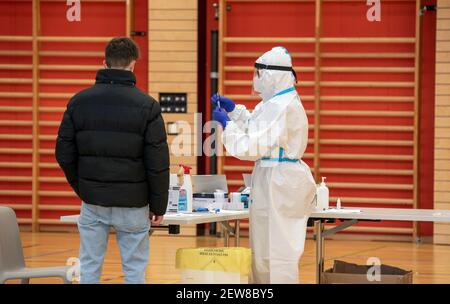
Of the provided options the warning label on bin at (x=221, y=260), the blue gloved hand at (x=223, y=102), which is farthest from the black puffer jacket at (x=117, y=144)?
the blue gloved hand at (x=223, y=102)

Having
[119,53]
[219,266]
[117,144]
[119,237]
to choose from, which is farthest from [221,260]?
[119,53]

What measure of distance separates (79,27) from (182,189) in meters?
5.53

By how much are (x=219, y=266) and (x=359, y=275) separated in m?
1.37

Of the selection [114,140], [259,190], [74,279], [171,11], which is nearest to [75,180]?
[114,140]

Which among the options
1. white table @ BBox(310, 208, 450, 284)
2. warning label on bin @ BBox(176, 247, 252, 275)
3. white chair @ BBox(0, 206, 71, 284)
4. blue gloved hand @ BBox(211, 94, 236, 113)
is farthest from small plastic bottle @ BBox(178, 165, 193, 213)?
white table @ BBox(310, 208, 450, 284)

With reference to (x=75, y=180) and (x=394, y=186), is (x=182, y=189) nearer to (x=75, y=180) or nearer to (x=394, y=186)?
(x=75, y=180)

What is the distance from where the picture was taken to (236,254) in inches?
174

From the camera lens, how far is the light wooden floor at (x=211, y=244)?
7090mm

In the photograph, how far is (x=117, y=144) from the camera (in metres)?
3.99

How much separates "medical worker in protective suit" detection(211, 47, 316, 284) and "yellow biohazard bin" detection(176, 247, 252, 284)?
0.24 metres

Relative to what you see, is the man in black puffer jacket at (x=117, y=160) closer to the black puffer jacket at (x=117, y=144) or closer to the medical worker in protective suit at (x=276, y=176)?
the black puffer jacket at (x=117, y=144)

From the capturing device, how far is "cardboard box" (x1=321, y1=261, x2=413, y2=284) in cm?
540

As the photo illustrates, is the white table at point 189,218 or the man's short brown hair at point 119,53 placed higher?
the man's short brown hair at point 119,53

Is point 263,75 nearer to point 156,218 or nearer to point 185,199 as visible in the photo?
point 185,199
